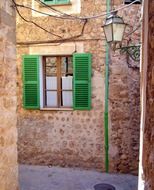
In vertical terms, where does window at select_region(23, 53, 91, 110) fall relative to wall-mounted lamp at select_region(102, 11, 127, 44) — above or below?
below

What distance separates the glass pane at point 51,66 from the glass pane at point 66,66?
0.20 meters

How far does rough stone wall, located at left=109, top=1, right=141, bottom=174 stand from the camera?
5.73 meters

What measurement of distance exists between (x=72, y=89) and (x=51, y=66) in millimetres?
777

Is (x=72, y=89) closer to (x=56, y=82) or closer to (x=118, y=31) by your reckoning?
(x=56, y=82)

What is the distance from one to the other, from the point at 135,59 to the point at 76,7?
1.77m

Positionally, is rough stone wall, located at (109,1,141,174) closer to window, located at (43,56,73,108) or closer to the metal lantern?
window, located at (43,56,73,108)

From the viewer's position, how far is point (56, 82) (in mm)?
6125

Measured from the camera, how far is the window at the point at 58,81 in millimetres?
6074

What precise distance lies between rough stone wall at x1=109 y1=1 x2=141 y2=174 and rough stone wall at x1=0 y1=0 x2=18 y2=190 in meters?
2.70

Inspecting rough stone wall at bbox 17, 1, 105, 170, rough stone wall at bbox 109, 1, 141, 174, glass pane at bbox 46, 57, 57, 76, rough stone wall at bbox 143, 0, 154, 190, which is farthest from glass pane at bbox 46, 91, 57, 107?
rough stone wall at bbox 143, 0, 154, 190

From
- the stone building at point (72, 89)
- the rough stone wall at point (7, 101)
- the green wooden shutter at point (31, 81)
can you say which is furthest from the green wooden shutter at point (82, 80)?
the rough stone wall at point (7, 101)

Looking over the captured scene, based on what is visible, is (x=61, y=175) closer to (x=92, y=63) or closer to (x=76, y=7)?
(x=92, y=63)

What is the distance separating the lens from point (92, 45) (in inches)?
229

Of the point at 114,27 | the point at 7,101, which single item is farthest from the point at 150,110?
the point at 114,27
